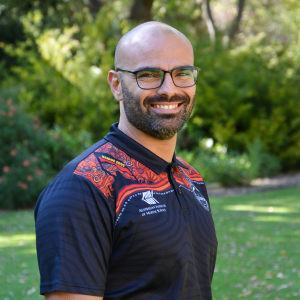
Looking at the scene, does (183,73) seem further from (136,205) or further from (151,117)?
(136,205)

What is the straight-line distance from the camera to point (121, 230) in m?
1.48

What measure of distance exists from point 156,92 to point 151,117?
0.10m

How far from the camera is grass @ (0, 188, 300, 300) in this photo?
470 centimetres

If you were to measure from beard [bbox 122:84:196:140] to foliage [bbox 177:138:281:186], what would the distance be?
9636mm

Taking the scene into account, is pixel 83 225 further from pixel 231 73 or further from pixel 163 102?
pixel 231 73

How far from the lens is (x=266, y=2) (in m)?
24.8

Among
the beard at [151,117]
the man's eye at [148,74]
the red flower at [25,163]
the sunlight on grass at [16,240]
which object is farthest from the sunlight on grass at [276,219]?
the man's eye at [148,74]

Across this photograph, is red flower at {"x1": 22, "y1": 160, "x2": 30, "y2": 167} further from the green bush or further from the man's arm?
the man's arm

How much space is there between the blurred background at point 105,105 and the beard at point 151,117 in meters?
7.71

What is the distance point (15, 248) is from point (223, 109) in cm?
893

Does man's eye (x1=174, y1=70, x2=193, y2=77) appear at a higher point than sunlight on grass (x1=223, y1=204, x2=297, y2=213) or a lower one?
higher

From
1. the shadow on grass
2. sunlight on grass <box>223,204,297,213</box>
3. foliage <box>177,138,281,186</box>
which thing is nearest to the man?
the shadow on grass

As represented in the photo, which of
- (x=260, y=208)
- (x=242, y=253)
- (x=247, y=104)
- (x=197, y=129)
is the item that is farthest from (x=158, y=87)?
(x=247, y=104)

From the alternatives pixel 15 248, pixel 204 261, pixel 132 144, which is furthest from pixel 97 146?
pixel 15 248
